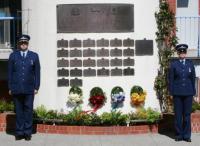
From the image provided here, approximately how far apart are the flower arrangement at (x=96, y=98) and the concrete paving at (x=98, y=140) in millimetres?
741

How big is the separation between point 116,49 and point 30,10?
1.94 m

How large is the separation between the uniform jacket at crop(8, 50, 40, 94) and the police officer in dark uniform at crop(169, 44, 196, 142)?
2.53m

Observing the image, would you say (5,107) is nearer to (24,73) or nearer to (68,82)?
(68,82)

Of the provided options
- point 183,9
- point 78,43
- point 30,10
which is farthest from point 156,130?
point 183,9

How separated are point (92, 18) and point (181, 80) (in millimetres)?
2198

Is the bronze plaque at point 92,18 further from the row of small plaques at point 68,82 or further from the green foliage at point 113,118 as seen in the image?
the green foliage at point 113,118

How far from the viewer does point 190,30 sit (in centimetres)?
1633

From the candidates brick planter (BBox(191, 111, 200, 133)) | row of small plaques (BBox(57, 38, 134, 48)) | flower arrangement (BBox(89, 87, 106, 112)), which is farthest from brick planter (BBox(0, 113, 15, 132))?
brick planter (BBox(191, 111, 200, 133))

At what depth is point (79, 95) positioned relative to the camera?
12.8 m

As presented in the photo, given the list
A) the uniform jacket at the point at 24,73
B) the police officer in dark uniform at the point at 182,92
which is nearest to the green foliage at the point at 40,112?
the uniform jacket at the point at 24,73

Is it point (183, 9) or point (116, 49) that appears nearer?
point (116, 49)

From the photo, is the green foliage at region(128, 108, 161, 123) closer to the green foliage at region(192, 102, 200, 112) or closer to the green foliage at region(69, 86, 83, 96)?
the green foliage at region(192, 102, 200, 112)

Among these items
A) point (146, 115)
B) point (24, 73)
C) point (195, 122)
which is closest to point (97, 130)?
point (146, 115)

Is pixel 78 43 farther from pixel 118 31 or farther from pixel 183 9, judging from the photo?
pixel 183 9
